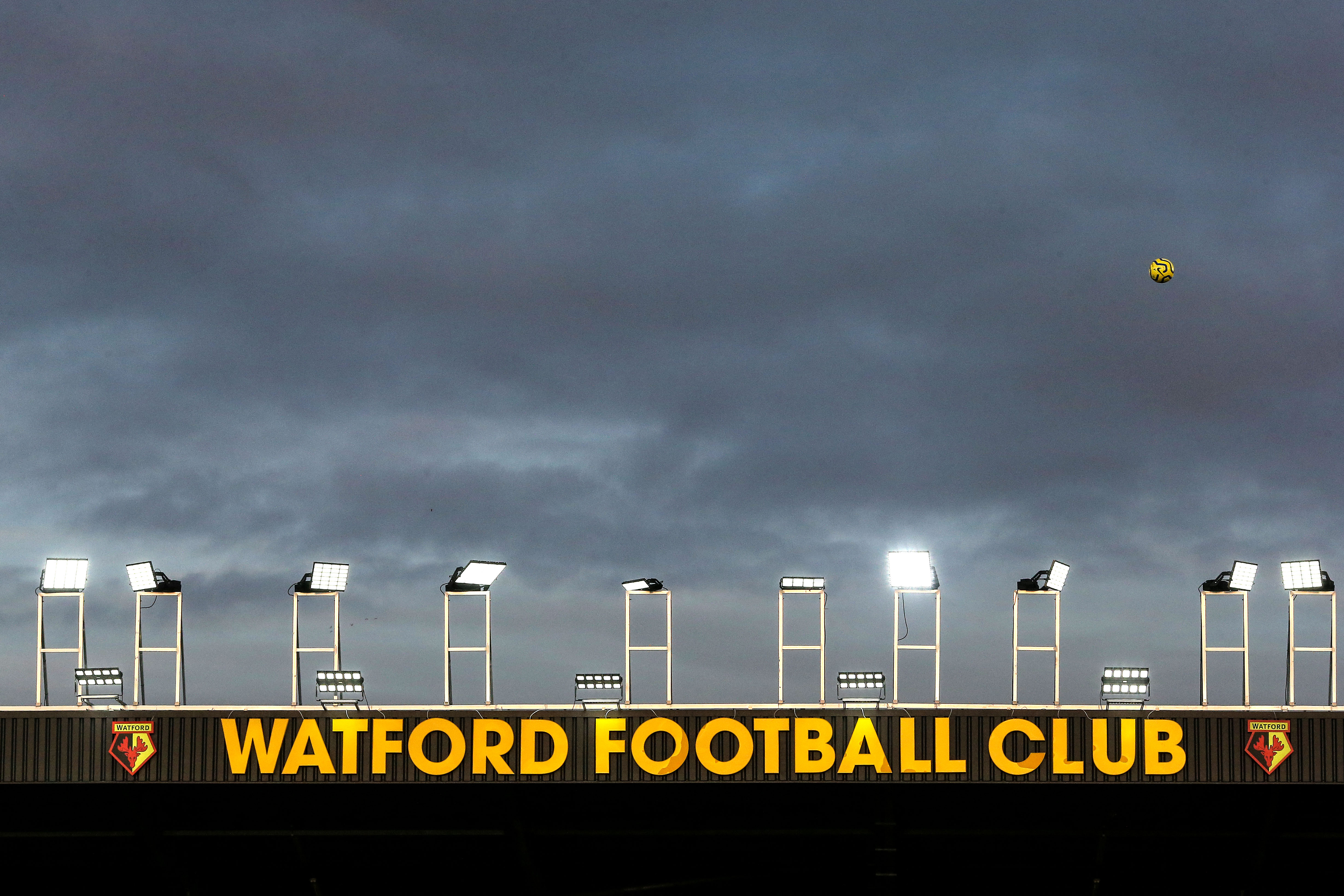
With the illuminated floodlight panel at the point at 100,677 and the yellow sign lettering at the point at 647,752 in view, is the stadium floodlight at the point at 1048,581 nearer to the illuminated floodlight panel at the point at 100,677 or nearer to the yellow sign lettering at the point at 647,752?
the yellow sign lettering at the point at 647,752

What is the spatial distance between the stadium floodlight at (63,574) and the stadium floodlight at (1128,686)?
27531mm

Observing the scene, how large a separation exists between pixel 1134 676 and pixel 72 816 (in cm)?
3014

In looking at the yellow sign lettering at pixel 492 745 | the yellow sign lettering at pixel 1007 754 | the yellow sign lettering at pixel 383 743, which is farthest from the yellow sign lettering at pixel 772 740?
the yellow sign lettering at pixel 383 743

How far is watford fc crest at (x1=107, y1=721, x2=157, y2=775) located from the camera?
38156 millimetres

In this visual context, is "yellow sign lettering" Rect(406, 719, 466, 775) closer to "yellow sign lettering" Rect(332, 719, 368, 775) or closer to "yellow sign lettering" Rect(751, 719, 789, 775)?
"yellow sign lettering" Rect(332, 719, 368, 775)

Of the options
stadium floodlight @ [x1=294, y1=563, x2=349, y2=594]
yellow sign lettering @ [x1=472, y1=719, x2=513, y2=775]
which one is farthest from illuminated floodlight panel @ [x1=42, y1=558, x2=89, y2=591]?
yellow sign lettering @ [x1=472, y1=719, x2=513, y2=775]

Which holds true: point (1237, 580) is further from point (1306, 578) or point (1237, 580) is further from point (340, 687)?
point (340, 687)

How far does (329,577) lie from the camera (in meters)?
40.3

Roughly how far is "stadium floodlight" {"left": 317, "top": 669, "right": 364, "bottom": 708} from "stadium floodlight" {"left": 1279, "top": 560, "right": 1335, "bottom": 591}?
24775mm

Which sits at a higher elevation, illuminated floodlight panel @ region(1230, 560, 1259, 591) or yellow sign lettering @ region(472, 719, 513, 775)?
illuminated floodlight panel @ region(1230, 560, 1259, 591)

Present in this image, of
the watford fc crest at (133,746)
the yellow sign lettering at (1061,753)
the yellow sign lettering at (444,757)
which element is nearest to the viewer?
the yellow sign lettering at (1061,753)

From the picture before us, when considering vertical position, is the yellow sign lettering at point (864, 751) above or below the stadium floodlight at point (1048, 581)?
below

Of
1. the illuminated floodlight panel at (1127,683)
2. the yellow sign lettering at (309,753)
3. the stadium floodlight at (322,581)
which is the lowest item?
the yellow sign lettering at (309,753)

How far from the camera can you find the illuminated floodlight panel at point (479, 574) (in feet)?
132
